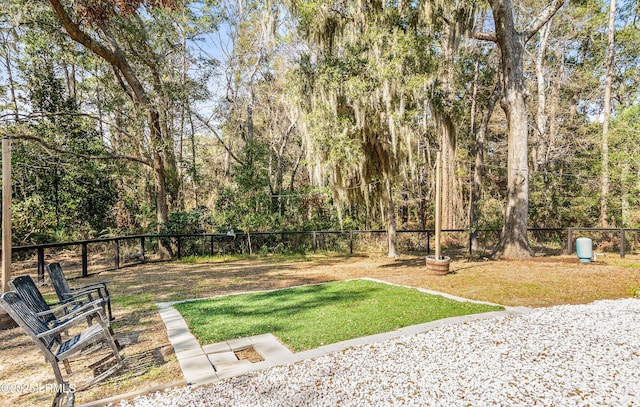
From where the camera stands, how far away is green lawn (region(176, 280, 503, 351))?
347 cm

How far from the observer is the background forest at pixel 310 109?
7.49 meters

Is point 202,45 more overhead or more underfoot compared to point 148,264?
more overhead

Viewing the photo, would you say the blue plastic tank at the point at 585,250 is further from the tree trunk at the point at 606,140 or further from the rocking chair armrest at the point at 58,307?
the rocking chair armrest at the point at 58,307

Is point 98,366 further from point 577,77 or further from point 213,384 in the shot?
point 577,77

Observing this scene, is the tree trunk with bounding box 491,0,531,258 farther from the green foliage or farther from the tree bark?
the green foliage

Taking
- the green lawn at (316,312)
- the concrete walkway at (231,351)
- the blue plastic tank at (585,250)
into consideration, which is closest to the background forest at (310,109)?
the blue plastic tank at (585,250)

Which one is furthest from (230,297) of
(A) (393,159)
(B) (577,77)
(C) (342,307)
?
(B) (577,77)

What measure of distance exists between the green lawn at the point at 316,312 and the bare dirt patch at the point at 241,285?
549 mm

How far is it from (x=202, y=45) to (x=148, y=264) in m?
8.70

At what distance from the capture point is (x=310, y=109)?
758 centimetres

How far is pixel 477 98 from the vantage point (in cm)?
1361

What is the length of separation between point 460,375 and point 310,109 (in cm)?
622

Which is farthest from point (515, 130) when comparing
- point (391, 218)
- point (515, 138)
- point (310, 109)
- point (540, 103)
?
point (310, 109)

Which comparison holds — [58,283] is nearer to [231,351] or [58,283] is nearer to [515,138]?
[231,351]
